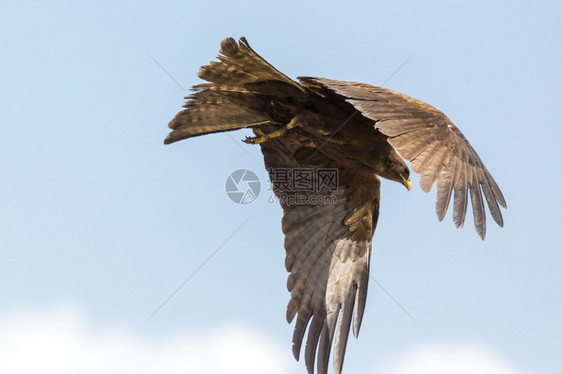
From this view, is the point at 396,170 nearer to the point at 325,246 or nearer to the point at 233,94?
the point at 325,246

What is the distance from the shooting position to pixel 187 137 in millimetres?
7168

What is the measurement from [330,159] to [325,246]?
34.5 inches

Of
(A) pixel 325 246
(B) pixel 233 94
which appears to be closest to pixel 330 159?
(A) pixel 325 246

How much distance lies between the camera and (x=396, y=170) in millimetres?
7426

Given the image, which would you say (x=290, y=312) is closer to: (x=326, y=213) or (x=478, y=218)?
(x=326, y=213)

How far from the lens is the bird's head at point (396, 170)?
290 inches

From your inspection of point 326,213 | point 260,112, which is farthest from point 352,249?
point 260,112

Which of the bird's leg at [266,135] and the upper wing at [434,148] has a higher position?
the upper wing at [434,148]

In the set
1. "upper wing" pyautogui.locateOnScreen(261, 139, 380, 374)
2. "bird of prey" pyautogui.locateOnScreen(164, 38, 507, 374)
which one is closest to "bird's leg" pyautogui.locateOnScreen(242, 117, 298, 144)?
"bird of prey" pyautogui.locateOnScreen(164, 38, 507, 374)

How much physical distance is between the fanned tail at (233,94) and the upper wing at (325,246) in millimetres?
1087

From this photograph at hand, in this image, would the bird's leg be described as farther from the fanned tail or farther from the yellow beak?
the yellow beak

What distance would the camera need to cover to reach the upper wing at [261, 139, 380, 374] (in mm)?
8062

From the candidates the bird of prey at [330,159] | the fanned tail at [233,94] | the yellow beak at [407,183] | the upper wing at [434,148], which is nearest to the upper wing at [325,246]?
the bird of prey at [330,159]

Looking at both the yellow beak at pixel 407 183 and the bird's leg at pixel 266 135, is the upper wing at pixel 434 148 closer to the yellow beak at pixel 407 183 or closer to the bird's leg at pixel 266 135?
the bird's leg at pixel 266 135
